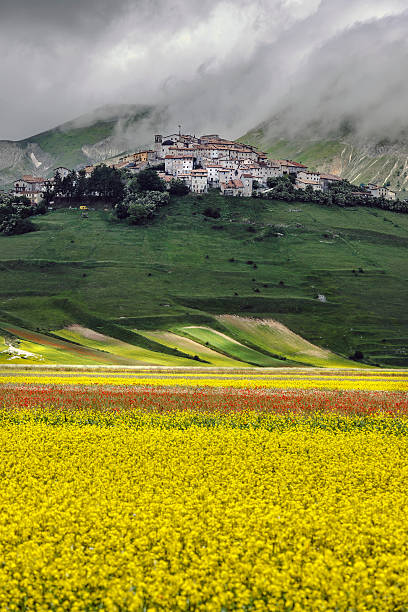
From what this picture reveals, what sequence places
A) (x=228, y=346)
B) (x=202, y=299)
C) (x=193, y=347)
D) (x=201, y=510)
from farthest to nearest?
(x=202, y=299)
(x=228, y=346)
(x=193, y=347)
(x=201, y=510)

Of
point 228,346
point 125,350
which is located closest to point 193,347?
point 228,346

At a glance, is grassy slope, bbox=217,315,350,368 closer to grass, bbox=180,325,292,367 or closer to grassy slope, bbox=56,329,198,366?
grass, bbox=180,325,292,367

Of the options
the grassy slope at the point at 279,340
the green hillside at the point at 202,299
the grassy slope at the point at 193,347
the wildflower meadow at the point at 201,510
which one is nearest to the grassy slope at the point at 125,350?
the green hillside at the point at 202,299

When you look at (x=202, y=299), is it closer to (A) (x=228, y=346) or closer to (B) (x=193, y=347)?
(A) (x=228, y=346)

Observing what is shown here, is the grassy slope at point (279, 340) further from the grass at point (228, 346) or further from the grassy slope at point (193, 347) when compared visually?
the grassy slope at point (193, 347)

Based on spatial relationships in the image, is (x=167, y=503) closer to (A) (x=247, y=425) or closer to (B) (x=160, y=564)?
(B) (x=160, y=564)

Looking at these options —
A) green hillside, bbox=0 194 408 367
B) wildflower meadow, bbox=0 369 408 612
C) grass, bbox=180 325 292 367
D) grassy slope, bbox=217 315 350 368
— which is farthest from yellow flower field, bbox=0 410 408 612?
grassy slope, bbox=217 315 350 368

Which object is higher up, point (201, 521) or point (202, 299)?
point (201, 521)

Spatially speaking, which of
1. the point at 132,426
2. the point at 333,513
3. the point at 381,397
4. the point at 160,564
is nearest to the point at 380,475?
the point at 333,513
